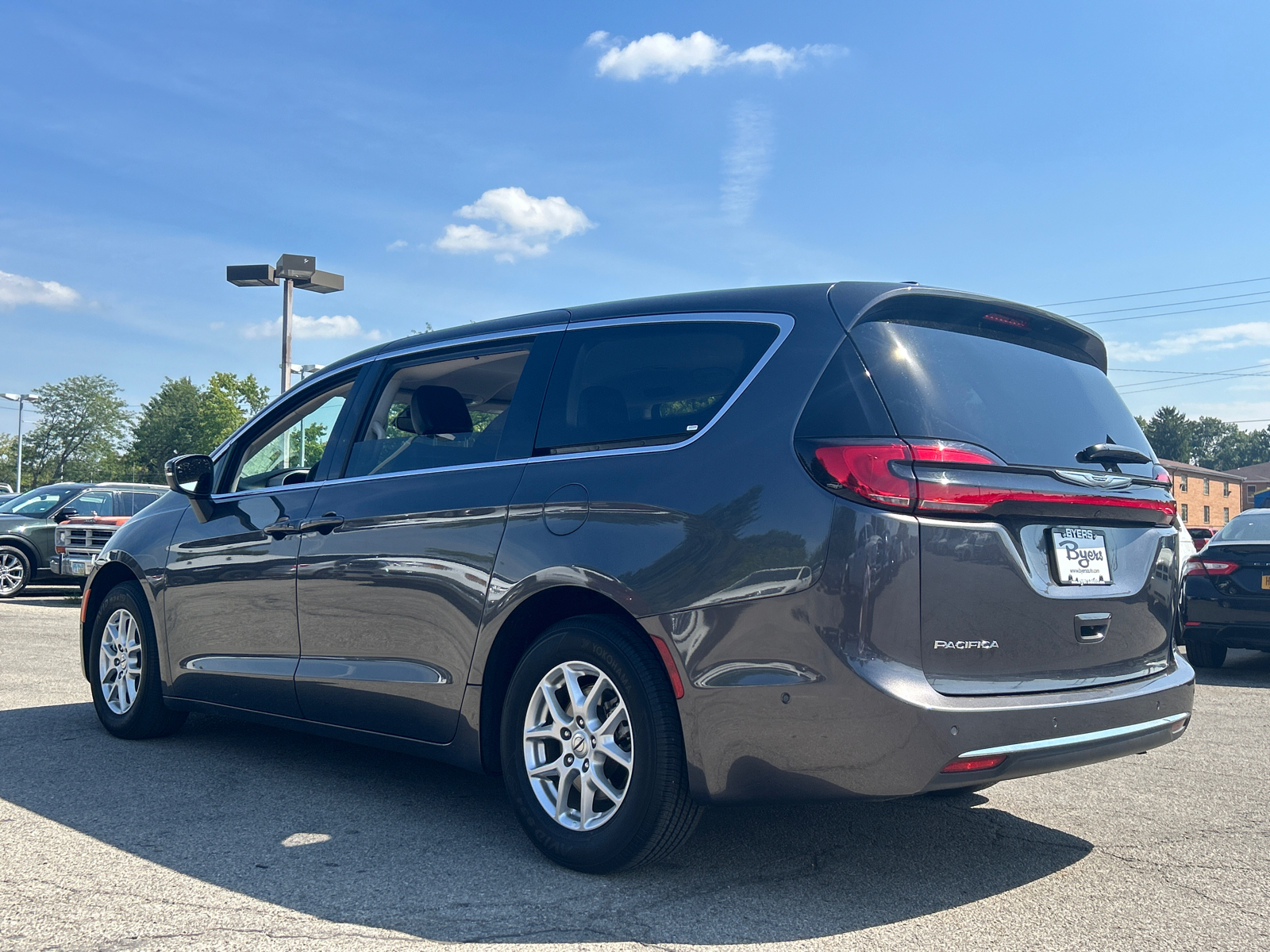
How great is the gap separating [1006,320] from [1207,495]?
97280 millimetres

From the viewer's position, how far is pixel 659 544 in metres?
3.38

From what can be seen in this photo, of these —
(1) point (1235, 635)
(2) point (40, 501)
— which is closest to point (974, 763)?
(1) point (1235, 635)

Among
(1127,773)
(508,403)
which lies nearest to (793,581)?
(508,403)

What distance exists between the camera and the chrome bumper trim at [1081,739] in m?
3.05

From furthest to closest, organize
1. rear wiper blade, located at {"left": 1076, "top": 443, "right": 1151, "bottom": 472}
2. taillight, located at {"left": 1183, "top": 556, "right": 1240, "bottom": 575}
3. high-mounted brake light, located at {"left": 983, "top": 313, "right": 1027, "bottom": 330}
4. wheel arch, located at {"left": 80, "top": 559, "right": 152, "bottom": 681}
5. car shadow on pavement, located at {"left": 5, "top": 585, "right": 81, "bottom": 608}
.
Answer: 1. car shadow on pavement, located at {"left": 5, "top": 585, "right": 81, "bottom": 608}
2. taillight, located at {"left": 1183, "top": 556, "right": 1240, "bottom": 575}
3. wheel arch, located at {"left": 80, "top": 559, "right": 152, "bottom": 681}
4. high-mounted brake light, located at {"left": 983, "top": 313, "right": 1027, "bottom": 330}
5. rear wiper blade, located at {"left": 1076, "top": 443, "right": 1151, "bottom": 472}

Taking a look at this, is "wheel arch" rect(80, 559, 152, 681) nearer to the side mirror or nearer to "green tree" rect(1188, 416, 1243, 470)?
the side mirror

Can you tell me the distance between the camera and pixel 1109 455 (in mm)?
3594

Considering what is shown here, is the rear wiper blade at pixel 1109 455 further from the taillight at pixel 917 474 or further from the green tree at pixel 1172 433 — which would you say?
the green tree at pixel 1172 433

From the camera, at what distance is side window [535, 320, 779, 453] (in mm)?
3535

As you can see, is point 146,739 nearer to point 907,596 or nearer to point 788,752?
point 788,752

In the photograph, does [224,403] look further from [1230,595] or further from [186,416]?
[1230,595]

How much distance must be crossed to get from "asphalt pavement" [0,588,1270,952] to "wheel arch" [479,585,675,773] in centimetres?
37

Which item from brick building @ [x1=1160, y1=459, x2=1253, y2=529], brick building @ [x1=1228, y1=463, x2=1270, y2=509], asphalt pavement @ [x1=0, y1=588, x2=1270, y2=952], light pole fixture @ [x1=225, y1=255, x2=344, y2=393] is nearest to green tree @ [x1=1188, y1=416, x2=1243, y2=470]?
brick building @ [x1=1228, y1=463, x2=1270, y2=509]

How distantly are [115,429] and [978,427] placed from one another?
4523 inches
